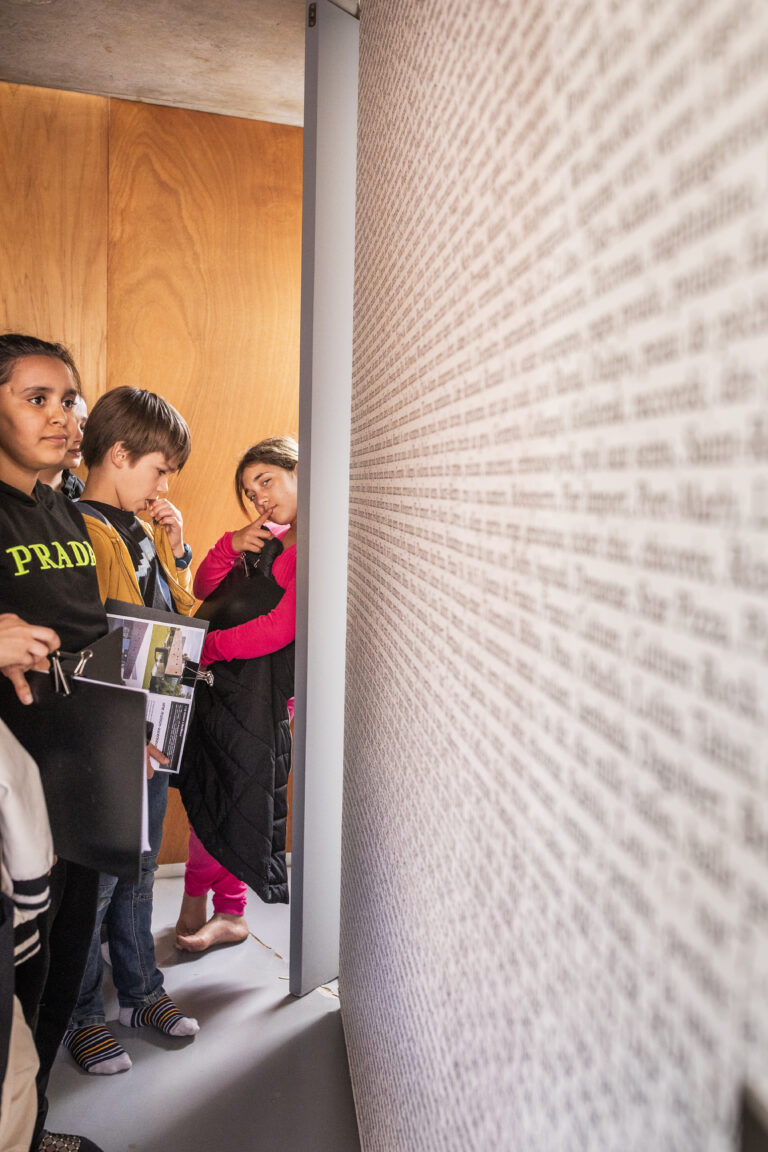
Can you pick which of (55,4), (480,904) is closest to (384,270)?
(480,904)

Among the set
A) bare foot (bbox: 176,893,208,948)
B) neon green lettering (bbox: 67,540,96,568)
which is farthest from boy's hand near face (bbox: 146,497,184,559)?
bare foot (bbox: 176,893,208,948)

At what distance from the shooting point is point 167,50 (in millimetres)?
1840

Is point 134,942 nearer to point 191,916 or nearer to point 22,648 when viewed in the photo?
point 191,916

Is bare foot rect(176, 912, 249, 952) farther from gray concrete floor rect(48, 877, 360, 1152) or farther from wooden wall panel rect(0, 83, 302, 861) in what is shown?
wooden wall panel rect(0, 83, 302, 861)

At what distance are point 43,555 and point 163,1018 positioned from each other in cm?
89

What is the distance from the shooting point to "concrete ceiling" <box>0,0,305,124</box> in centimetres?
167

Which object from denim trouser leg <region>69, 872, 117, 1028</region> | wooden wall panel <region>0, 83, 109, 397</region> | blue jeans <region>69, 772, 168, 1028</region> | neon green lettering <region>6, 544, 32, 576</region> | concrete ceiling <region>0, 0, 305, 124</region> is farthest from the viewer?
wooden wall panel <region>0, 83, 109, 397</region>

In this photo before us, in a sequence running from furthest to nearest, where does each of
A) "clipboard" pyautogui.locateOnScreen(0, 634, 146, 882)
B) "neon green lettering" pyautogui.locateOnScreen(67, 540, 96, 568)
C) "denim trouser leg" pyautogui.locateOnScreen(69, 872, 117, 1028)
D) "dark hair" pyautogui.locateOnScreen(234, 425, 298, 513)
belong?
"dark hair" pyautogui.locateOnScreen(234, 425, 298, 513), "denim trouser leg" pyautogui.locateOnScreen(69, 872, 117, 1028), "neon green lettering" pyautogui.locateOnScreen(67, 540, 96, 568), "clipboard" pyautogui.locateOnScreen(0, 634, 146, 882)

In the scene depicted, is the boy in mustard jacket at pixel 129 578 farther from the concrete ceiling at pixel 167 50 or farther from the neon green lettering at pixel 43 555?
the concrete ceiling at pixel 167 50

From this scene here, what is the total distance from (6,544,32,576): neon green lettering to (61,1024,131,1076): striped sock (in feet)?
2.70

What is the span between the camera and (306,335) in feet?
4.69

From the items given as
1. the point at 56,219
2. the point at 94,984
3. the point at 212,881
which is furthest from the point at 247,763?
the point at 56,219

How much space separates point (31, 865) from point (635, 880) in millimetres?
852

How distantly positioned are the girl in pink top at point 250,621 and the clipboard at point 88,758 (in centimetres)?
57
